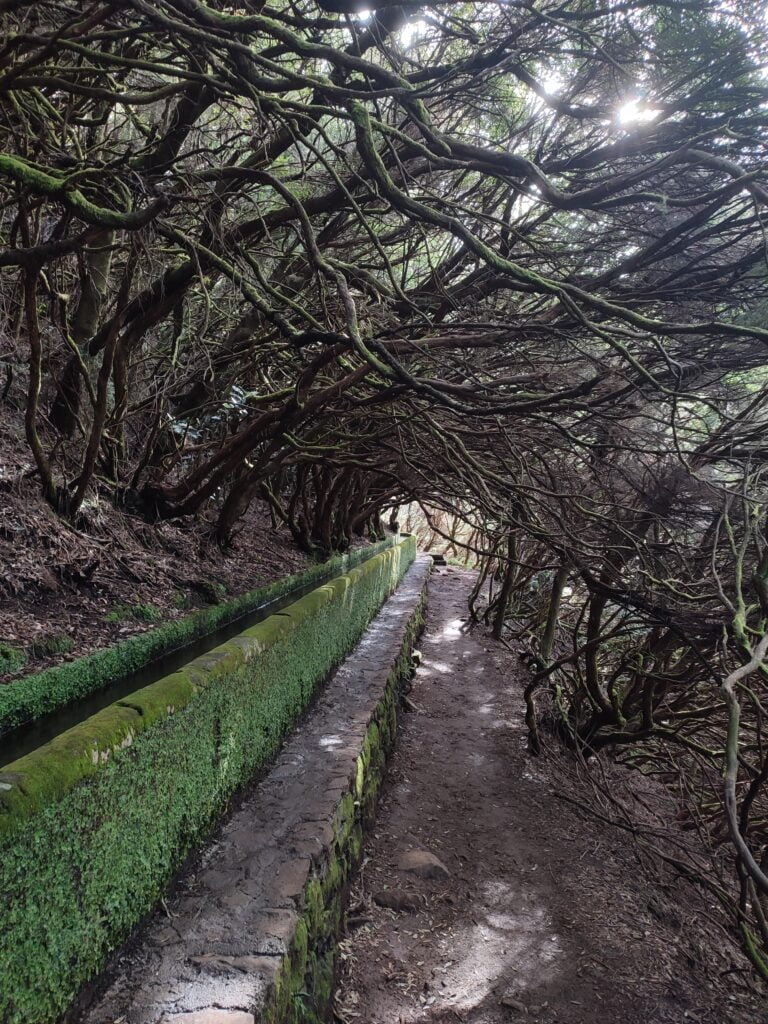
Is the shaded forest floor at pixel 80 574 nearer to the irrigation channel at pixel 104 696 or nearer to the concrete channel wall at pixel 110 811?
the irrigation channel at pixel 104 696

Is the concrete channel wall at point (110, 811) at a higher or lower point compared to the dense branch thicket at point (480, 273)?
lower

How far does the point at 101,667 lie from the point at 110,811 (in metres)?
2.97

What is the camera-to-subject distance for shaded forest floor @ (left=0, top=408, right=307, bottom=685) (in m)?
5.22

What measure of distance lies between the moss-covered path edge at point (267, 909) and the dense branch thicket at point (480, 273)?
6.93ft

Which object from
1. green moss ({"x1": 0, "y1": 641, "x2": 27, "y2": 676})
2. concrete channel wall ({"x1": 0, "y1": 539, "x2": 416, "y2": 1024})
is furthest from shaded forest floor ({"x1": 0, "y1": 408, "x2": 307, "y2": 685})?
concrete channel wall ({"x1": 0, "y1": 539, "x2": 416, "y2": 1024})

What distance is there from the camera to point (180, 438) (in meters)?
9.84

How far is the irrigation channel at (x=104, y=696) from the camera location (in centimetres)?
425

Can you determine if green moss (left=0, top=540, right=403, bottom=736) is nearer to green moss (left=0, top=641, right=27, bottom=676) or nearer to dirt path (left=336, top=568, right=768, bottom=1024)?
green moss (left=0, top=641, right=27, bottom=676)

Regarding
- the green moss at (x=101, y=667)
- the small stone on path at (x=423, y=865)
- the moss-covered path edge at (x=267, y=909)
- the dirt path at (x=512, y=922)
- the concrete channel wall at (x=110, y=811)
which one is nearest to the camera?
the concrete channel wall at (x=110, y=811)

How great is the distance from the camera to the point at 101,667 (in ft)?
17.6

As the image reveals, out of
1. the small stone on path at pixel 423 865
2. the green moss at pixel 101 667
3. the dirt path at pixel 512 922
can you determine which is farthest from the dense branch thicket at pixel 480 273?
the small stone on path at pixel 423 865

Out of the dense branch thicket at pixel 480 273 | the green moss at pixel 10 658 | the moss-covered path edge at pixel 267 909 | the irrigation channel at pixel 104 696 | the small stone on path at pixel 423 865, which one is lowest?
the small stone on path at pixel 423 865

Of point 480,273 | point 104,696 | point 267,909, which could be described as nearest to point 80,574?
→ point 104,696

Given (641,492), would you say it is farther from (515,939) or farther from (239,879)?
(239,879)
